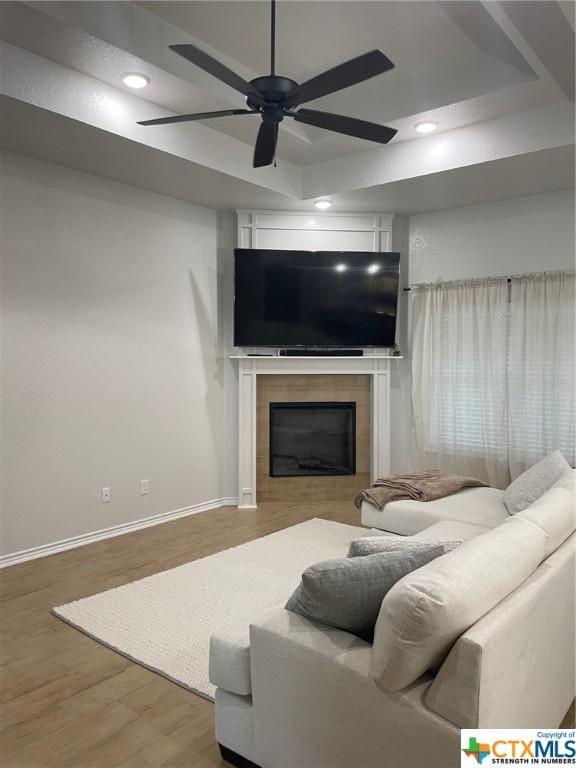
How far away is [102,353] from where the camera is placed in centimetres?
446

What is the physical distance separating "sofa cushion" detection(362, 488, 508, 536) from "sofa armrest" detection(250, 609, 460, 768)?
1864 mm

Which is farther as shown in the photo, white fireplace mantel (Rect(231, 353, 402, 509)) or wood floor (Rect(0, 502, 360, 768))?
white fireplace mantel (Rect(231, 353, 402, 509))

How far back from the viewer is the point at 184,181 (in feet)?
14.8

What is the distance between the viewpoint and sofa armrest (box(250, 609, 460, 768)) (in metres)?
1.51

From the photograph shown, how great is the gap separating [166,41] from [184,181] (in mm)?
1257

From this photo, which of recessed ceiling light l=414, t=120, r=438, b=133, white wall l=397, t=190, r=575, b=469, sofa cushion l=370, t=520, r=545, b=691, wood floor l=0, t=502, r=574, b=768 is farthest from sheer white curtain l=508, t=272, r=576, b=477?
sofa cushion l=370, t=520, r=545, b=691

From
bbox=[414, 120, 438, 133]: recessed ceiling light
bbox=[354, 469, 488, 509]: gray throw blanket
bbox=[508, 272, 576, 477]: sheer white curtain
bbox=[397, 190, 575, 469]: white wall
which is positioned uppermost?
bbox=[414, 120, 438, 133]: recessed ceiling light

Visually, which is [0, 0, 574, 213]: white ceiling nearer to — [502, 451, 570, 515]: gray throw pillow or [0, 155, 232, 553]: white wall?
[0, 155, 232, 553]: white wall

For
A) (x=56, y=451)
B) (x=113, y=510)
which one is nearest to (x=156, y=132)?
(x=56, y=451)

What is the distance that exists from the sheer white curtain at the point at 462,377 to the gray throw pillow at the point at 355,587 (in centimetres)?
345

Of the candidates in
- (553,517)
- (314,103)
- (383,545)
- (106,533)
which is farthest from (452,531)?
(314,103)

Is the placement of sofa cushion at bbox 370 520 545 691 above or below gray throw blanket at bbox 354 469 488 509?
above

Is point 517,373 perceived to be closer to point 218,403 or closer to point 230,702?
point 218,403

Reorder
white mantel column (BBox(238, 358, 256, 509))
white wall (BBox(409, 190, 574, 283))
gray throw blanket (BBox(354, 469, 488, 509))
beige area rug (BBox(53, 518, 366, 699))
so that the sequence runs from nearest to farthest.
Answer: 1. beige area rug (BBox(53, 518, 366, 699))
2. gray throw blanket (BBox(354, 469, 488, 509))
3. white wall (BBox(409, 190, 574, 283))
4. white mantel column (BBox(238, 358, 256, 509))
